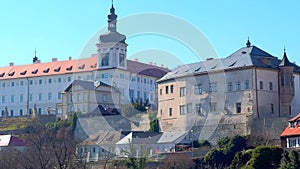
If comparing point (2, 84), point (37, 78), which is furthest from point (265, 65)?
point (2, 84)

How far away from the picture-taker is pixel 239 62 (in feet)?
163

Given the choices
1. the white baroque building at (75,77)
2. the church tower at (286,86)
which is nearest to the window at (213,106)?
the church tower at (286,86)

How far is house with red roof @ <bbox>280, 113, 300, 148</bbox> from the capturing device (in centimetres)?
4200

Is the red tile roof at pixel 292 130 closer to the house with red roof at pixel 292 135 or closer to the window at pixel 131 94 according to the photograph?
the house with red roof at pixel 292 135

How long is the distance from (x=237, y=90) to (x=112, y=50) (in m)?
26.4

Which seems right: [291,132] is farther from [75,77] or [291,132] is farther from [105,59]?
[75,77]

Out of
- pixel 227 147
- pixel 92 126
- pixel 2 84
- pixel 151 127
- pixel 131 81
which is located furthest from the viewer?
pixel 2 84

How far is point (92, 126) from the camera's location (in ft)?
197

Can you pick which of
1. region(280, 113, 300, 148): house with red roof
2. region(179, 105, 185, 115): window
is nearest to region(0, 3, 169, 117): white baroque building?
region(179, 105, 185, 115): window

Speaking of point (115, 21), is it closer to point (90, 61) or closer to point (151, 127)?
point (90, 61)

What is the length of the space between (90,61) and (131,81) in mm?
5589

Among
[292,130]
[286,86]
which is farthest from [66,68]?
[292,130]

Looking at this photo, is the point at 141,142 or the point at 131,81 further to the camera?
the point at 131,81

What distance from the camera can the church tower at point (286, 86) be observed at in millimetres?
48219
